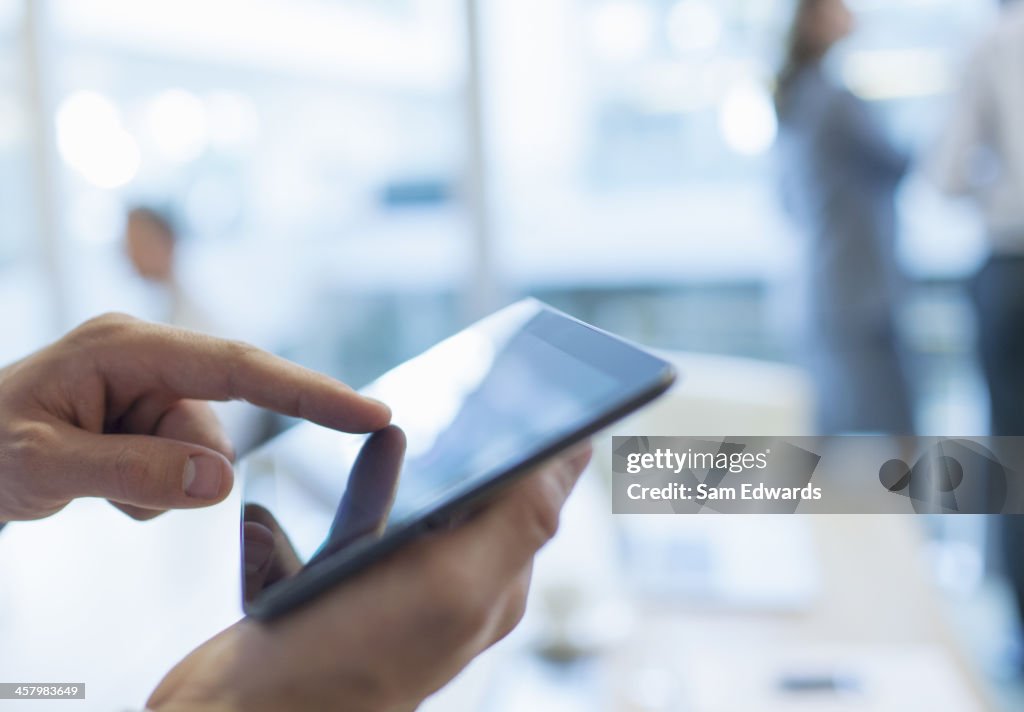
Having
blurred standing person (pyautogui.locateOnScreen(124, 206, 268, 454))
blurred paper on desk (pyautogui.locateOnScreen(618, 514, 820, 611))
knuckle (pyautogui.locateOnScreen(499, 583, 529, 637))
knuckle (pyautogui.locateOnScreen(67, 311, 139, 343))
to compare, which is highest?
knuckle (pyautogui.locateOnScreen(67, 311, 139, 343))

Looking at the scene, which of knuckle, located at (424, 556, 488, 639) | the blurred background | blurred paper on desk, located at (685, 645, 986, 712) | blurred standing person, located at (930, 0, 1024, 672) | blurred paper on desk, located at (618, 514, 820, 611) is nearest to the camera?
knuckle, located at (424, 556, 488, 639)

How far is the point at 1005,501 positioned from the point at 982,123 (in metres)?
1.00

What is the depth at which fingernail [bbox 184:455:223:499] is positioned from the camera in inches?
14.6

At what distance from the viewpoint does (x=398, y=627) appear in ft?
0.84

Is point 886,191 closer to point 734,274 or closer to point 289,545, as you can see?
point 734,274

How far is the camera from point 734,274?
2271 millimetres

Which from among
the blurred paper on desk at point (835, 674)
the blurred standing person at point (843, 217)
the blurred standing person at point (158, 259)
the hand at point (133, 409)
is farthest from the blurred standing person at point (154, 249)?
the hand at point (133, 409)

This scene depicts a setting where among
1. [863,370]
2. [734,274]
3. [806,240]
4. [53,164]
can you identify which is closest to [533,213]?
[734,274]

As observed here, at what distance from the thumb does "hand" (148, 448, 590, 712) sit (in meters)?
0.10

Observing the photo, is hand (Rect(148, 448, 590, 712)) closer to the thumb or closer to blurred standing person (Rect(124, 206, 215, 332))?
the thumb

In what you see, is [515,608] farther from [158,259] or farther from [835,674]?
[158,259]

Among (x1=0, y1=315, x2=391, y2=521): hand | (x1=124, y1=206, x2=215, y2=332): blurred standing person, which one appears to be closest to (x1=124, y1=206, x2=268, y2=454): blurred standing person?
(x1=124, y1=206, x2=215, y2=332): blurred standing person

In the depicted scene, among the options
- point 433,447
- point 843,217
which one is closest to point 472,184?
point 843,217

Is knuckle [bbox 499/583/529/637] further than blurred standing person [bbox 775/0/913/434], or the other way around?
blurred standing person [bbox 775/0/913/434]
